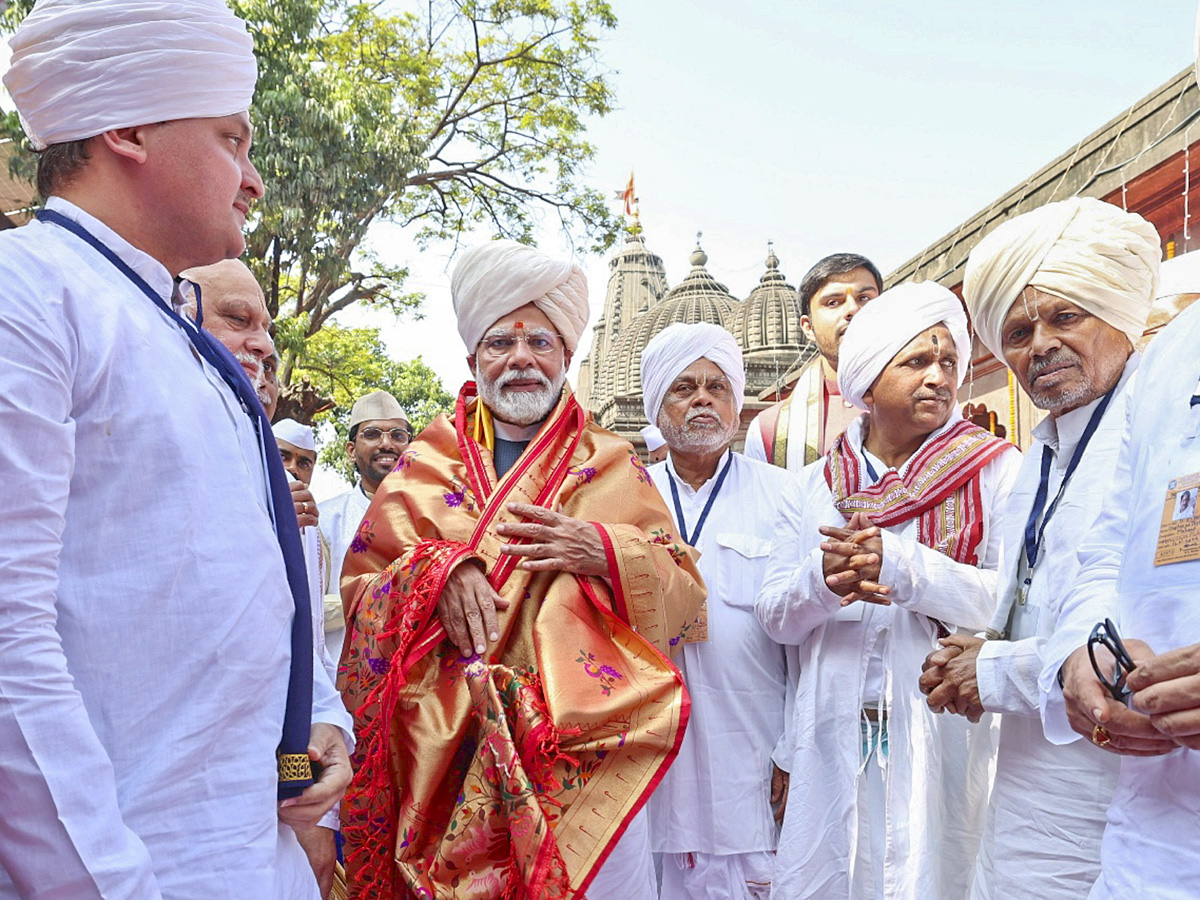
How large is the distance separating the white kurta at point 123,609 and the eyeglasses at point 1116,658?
4.60 ft

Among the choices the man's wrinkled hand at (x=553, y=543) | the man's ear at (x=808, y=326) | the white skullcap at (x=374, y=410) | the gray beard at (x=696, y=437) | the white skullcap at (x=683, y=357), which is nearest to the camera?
the man's wrinkled hand at (x=553, y=543)

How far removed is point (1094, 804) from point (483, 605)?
1545 millimetres

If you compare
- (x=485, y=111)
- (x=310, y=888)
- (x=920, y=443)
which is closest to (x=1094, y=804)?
(x=920, y=443)

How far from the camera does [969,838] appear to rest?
321 cm

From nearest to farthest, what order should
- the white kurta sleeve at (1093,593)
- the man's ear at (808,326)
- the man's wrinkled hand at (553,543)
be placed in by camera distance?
1. the white kurta sleeve at (1093,593)
2. the man's wrinkled hand at (553,543)
3. the man's ear at (808,326)

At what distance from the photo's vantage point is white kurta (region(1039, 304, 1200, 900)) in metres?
1.84

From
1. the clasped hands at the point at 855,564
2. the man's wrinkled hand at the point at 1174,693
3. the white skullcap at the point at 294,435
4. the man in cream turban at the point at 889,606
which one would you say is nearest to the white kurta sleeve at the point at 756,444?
the man in cream turban at the point at 889,606

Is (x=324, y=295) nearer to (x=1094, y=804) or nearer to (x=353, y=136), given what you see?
(x=353, y=136)

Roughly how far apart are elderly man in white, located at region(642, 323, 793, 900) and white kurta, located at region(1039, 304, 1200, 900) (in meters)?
1.49

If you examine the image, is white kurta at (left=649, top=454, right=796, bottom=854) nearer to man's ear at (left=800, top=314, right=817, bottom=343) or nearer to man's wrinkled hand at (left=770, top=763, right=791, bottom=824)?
man's wrinkled hand at (left=770, top=763, right=791, bottom=824)

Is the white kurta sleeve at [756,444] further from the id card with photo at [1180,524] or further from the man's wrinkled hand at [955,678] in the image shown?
the id card with photo at [1180,524]

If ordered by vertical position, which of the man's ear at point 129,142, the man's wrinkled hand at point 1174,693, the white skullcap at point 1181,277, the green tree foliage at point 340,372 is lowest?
the man's wrinkled hand at point 1174,693

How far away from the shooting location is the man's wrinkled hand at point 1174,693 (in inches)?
67.9

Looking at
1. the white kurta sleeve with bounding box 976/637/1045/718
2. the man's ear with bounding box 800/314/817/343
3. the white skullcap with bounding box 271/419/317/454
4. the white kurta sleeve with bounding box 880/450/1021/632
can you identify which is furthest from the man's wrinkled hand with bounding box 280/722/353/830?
the white skullcap with bounding box 271/419/317/454
